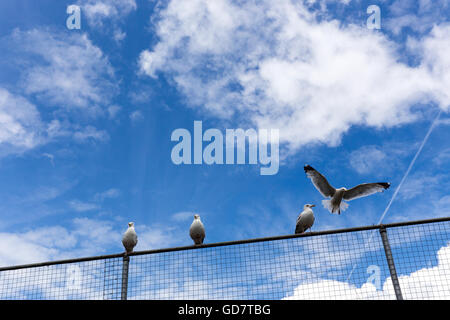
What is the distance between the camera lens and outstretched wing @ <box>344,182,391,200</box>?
362 inches

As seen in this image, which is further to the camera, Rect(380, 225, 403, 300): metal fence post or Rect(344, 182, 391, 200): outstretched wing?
Rect(344, 182, 391, 200): outstretched wing

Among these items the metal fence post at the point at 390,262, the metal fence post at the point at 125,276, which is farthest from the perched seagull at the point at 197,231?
the metal fence post at the point at 390,262

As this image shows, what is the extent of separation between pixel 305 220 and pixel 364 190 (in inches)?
82.2

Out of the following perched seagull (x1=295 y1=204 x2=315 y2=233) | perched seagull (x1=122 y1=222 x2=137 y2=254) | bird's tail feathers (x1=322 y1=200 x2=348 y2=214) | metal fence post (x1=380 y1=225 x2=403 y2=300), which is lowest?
metal fence post (x1=380 y1=225 x2=403 y2=300)

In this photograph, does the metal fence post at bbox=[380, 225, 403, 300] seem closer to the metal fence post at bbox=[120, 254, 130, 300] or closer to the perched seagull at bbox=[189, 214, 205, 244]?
the metal fence post at bbox=[120, 254, 130, 300]

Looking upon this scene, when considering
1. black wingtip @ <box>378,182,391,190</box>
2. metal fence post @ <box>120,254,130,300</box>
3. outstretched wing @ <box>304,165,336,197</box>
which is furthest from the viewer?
outstretched wing @ <box>304,165,336,197</box>

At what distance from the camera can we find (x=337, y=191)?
9.49 m

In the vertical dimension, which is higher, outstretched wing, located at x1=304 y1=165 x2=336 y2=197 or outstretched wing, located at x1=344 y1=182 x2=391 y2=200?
outstretched wing, located at x1=304 y1=165 x2=336 y2=197

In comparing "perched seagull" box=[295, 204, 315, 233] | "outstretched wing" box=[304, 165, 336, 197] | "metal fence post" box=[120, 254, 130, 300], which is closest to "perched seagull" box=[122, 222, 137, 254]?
"metal fence post" box=[120, 254, 130, 300]

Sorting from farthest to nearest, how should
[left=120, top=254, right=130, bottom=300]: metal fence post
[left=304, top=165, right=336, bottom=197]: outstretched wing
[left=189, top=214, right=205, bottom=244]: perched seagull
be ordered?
[left=304, top=165, right=336, bottom=197]: outstretched wing
[left=189, top=214, right=205, bottom=244]: perched seagull
[left=120, top=254, right=130, bottom=300]: metal fence post

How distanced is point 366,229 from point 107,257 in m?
3.14

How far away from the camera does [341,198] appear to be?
9.52m

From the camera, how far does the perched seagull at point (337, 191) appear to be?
9241mm
